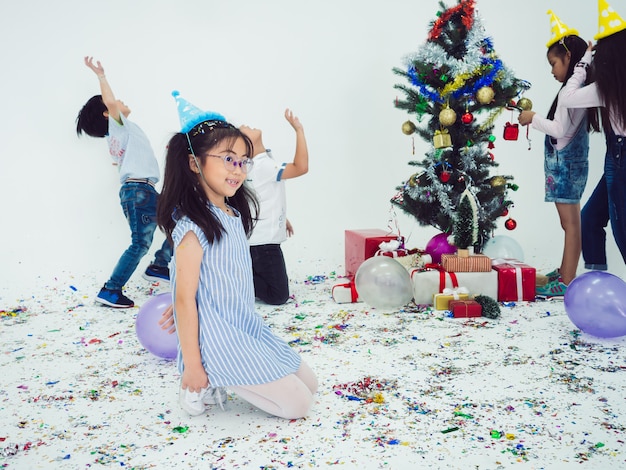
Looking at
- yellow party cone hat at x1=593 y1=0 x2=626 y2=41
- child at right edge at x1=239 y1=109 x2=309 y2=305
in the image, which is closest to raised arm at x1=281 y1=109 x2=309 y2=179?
child at right edge at x1=239 y1=109 x2=309 y2=305

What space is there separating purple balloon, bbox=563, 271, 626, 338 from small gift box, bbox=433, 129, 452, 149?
137 centimetres

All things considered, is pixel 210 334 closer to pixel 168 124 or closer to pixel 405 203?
pixel 405 203

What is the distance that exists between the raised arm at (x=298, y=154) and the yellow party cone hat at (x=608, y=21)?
1.66 metres

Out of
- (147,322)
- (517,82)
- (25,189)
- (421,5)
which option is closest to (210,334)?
(147,322)

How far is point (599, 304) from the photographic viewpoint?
2572 millimetres

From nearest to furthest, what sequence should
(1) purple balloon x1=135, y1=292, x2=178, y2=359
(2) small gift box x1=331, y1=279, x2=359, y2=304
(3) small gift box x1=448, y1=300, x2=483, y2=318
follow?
(1) purple balloon x1=135, y1=292, x2=178, y2=359
(3) small gift box x1=448, y1=300, x2=483, y2=318
(2) small gift box x1=331, y1=279, x2=359, y2=304

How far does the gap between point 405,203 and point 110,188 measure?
2.34 m

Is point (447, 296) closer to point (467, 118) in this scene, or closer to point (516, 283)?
point (516, 283)

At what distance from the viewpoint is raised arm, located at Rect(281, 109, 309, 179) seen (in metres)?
3.34

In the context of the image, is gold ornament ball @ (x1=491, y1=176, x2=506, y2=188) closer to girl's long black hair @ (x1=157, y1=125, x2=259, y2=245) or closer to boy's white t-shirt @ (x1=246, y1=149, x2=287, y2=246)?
boy's white t-shirt @ (x1=246, y1=149, x2=287, y2=246)

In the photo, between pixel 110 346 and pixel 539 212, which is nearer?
pixel 110 346

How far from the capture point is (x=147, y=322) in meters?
2.56

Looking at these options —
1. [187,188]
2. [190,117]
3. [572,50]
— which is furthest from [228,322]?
[572,50]

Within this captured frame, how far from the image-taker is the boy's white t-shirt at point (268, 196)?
3625 mm
